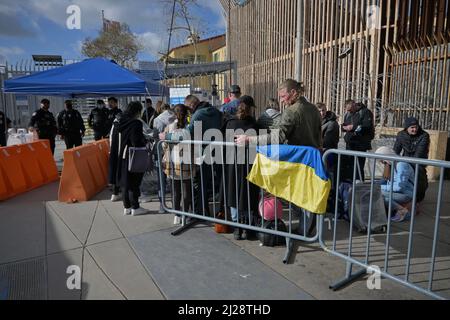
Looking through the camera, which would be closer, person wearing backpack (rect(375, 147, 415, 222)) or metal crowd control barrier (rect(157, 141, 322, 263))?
metal crowd control barrier (rect(157, 141, 322, 263))

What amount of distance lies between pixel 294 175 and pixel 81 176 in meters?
4.27

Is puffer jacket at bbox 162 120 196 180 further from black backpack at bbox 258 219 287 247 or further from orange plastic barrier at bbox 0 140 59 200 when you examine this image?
orange plastic barrier at bbox 0 140 59 200

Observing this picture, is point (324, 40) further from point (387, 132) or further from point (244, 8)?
point (244, 8)

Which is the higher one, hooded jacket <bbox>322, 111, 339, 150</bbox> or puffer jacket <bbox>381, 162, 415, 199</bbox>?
hooded jacket <bbox>322, 111, 339, 150</bbox>

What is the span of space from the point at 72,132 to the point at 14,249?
555 cm

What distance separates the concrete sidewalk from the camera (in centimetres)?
318

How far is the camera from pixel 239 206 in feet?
14.3

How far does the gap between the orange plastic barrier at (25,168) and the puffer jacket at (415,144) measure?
281 inches

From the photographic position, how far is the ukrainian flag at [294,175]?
335 centimetres

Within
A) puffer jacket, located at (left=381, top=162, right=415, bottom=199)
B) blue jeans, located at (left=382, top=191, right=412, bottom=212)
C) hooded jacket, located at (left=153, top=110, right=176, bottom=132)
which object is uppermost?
hooded jacket, located at (left=153, top=110, right=176, bottom=132)

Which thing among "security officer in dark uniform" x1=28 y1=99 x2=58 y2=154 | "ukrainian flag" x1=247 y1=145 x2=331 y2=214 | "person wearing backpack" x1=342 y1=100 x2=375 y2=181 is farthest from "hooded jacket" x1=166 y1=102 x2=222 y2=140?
"security officer in dark uniform" x1=28 y1=99 x2=58 y2=154

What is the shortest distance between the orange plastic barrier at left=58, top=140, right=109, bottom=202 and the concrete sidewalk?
2.65 ft

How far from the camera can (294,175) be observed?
357 cm
